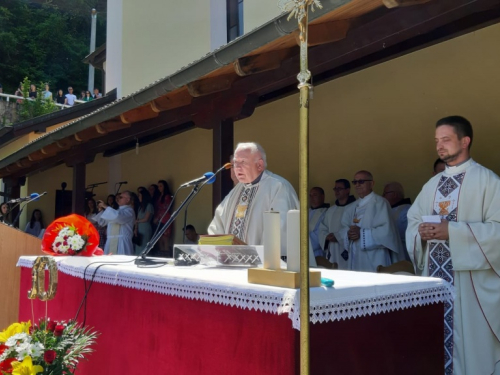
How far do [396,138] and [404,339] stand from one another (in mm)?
4676

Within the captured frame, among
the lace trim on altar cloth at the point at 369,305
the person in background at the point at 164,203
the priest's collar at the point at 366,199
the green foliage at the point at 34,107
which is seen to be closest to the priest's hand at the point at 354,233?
the priest's collar at the point at 366,199

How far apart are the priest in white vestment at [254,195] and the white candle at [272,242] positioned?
1.70m

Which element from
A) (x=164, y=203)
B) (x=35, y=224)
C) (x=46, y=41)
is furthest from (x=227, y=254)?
(x=46, y=41)

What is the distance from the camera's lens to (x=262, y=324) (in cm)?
219

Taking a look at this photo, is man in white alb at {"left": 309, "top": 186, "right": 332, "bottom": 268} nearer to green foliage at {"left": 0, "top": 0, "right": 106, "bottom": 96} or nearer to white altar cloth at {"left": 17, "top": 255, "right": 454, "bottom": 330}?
white altar cloth at {"left": 17, "top": 255, "right": 454, "bottom": 330}

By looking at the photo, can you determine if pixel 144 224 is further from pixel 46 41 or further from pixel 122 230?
pixel 46 41

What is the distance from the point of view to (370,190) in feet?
19.5

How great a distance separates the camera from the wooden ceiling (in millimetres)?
4113

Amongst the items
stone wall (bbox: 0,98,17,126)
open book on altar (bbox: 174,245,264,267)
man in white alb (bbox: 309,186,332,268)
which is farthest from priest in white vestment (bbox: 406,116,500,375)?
stone wall (bbox: 0,98,17,126)

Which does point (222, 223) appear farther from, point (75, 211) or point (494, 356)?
point (75, 211)

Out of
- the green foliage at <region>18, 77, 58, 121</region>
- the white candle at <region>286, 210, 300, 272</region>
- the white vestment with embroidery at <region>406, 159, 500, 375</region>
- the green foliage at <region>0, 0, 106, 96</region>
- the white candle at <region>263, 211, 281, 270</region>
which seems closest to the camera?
the white candle at <region>286, 210, 300, 272</region>

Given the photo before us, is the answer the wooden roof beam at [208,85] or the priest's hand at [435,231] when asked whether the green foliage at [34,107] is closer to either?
the wooden roof beam at [208,85]

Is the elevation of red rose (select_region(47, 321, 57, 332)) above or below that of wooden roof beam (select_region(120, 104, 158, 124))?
below

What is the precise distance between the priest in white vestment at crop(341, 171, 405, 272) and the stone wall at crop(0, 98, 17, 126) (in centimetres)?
1875
